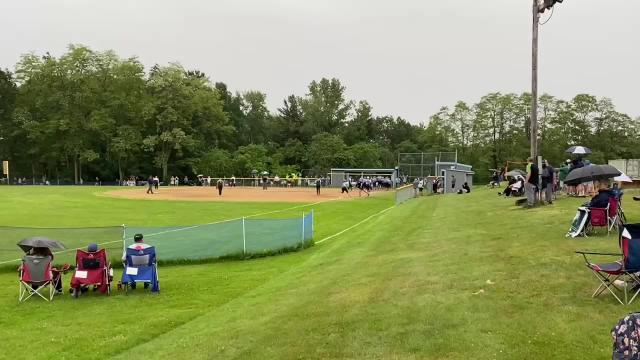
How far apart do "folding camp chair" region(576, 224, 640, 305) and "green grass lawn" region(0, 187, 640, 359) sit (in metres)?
0.22

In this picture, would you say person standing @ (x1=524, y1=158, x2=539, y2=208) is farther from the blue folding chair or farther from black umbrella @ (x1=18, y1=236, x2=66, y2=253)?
black umbrella @ (x1=18, y1=236, x2=66, y2=253)

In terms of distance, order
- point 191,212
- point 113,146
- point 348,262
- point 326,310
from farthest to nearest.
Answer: point 113,146 → point 191,212 → point 348,262 → point 326,310

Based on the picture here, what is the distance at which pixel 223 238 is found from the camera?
1727 cm

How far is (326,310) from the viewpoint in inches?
342

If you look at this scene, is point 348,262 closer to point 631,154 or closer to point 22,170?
point 631,154

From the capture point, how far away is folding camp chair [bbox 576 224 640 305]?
7816 mm

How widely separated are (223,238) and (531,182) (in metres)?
10.5

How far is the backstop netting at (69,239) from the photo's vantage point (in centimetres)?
1524

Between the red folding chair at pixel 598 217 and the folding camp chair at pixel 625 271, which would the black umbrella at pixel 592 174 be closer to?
the red folding chair at pixel 598 217

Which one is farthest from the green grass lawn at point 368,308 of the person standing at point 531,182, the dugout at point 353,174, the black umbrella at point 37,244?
the dugout at point 353,174

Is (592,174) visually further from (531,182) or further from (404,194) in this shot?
(404,194)

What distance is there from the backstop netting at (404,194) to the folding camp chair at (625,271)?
26525mm

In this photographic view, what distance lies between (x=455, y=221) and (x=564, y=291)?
10976mm

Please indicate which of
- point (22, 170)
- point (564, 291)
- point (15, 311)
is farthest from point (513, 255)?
point (22, 170)
